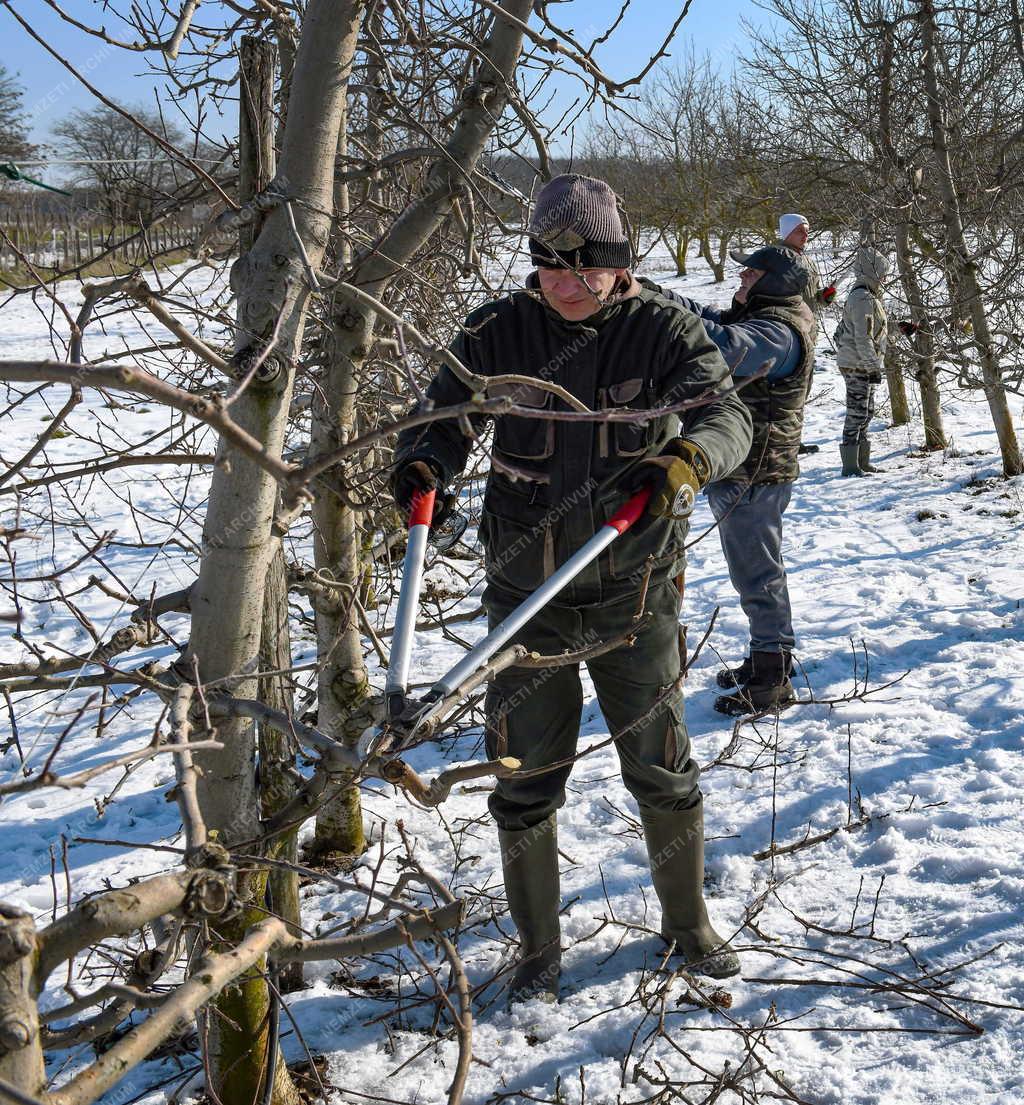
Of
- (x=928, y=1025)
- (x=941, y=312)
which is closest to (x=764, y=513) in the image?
(x=928, y=1025)

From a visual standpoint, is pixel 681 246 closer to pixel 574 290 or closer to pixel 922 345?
pixel 922 345

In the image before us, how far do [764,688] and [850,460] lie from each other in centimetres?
515

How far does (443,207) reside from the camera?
9.21ft

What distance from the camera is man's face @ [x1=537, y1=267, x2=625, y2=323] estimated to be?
2.55 meters

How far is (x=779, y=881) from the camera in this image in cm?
322

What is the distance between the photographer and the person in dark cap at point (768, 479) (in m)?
4.41

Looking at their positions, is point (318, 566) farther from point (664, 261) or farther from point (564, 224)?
point (664, 261)

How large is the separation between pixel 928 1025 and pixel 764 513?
237cm

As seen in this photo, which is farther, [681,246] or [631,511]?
[681,246]

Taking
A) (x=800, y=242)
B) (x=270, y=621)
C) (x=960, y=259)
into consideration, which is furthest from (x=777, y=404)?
(x=960, y=259)

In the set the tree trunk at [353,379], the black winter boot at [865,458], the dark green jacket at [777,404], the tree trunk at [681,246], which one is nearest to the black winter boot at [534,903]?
the tree trunk at [353,379]

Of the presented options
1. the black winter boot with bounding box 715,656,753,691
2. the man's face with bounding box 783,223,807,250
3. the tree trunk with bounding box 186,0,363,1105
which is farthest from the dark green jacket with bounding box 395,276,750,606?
the man's face with bounding box 783,223,807,250

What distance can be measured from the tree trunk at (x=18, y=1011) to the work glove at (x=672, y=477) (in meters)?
1.61

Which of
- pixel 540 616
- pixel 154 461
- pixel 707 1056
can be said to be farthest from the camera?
pixel 540 616
